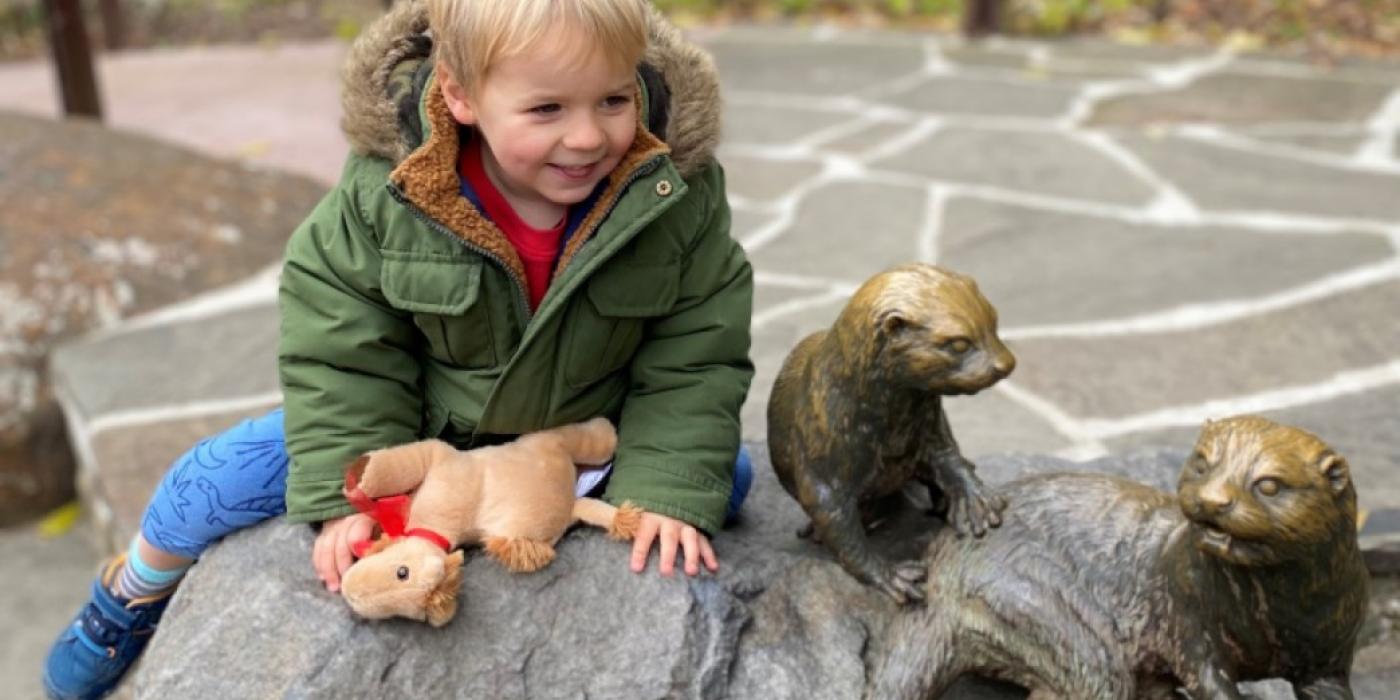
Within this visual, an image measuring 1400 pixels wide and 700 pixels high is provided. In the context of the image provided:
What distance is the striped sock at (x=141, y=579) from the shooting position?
2932mm

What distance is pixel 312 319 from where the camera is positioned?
267 centimetres

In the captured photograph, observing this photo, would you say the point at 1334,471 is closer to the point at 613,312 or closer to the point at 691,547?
the point at 691,547

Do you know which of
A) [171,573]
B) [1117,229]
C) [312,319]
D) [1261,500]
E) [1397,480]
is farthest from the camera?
[1117,229]

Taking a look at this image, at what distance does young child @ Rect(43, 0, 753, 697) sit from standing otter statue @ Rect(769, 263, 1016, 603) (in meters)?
0.24

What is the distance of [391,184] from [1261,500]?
1.54 meters

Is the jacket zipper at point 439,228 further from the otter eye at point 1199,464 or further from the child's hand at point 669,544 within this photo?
the otter eye at point 1199,464

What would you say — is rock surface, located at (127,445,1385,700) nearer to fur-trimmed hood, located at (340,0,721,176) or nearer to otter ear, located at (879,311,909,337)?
otter ear, located at (879,311,909,337)

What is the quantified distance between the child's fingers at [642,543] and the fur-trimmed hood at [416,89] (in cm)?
67

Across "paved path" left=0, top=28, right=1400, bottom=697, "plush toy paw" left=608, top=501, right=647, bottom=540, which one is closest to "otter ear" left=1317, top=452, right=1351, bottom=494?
"plush toy paw" left=608, top=501, right=647, bottom=540

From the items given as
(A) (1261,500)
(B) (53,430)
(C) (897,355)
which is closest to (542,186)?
(C) (897,355)

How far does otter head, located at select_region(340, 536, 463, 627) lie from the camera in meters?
2.36

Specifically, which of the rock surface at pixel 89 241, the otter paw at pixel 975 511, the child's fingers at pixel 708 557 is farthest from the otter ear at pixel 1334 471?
the rock surface at pixel 89 241

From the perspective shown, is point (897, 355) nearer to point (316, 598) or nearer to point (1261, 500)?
point (1261, 500)

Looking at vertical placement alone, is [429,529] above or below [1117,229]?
above
